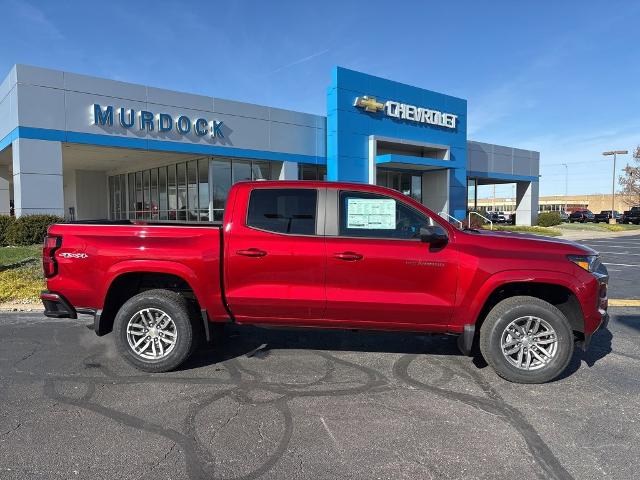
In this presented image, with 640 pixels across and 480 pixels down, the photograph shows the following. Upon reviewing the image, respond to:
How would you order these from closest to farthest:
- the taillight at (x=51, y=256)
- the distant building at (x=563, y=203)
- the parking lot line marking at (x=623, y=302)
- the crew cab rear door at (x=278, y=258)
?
the crew cab rear door at (x=278, y=258) < the taillight at (x=51, y=256) < the parking lot line marking at (x=623, y=302) < the distant building at (x=563, y=203)

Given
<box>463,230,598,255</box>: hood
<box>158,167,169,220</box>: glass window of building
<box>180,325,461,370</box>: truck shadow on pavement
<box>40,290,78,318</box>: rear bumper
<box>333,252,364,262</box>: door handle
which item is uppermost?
<box>158,167,169,220</box>: glass window of building

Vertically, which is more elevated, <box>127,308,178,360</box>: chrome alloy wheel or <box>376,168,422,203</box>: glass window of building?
<box>376,168,422,203</box>: glass window of building

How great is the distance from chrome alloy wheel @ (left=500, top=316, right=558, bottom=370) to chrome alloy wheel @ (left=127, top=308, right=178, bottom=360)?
10.7ft

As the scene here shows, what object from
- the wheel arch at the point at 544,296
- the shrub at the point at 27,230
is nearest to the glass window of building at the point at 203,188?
the shrub at the point at 27,230

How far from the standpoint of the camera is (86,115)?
653 inches

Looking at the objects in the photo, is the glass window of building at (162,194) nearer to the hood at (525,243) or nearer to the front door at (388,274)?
the front door at (388,274)

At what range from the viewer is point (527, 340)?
4402 mm

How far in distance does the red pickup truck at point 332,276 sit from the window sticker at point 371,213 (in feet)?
0.04

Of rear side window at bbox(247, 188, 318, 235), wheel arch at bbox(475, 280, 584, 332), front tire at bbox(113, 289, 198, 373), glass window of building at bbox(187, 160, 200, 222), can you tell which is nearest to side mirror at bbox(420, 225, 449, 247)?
wheel arch at bbox(475, 280, 584, 332)

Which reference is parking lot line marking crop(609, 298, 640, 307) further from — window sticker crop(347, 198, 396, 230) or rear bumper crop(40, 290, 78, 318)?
rear bumper crop(40, 290, 78, 318)

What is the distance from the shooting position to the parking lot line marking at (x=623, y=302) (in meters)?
7.90

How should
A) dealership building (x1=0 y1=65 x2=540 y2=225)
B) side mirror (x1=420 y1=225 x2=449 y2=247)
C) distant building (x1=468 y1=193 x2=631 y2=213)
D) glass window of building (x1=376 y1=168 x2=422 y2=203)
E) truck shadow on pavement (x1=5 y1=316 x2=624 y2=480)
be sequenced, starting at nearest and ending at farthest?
truck shadow on pavement (x1=5 y1=316 x2=624 y2=480) < side mirror (x1=420 y1=225 x2=449 y2=247) < dealership building (x1=0 y1=65 x2=540 y2=225) < glass window of building (x1=376 y1=168 x2=422 y2=203) < distant building (x1=468 y1=193 x2=631 y2=213)

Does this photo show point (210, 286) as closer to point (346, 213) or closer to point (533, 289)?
point (346, 213)

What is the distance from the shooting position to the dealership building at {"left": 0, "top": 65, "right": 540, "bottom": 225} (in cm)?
1603
